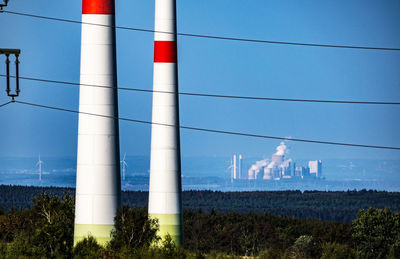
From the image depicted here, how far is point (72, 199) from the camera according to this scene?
187 feet

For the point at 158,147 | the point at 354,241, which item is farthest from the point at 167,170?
the point at 354,241

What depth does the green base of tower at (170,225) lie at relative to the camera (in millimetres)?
54031

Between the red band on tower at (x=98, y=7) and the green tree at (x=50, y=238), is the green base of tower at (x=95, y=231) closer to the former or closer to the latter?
the green tree at (x=50, y=238)

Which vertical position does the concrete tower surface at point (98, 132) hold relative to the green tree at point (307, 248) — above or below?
above

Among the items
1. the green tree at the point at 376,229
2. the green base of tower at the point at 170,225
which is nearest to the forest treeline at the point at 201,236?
the green tree at the point at 376,229

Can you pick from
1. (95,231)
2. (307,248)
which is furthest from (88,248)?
(307,248)

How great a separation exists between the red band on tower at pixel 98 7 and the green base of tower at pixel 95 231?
9.42 meters

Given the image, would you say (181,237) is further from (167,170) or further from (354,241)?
(354,241)

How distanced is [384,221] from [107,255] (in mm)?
67447

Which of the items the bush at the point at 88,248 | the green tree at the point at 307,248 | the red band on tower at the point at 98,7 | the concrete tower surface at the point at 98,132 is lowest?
the green tree at the point at 307,248

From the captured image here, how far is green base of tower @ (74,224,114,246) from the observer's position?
129 ft

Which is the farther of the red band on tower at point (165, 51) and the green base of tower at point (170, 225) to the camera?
the green base of tower at point (170, 225)

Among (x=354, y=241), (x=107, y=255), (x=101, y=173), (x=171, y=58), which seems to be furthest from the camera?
(x=354, y=241)

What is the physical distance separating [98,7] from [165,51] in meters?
14.5
